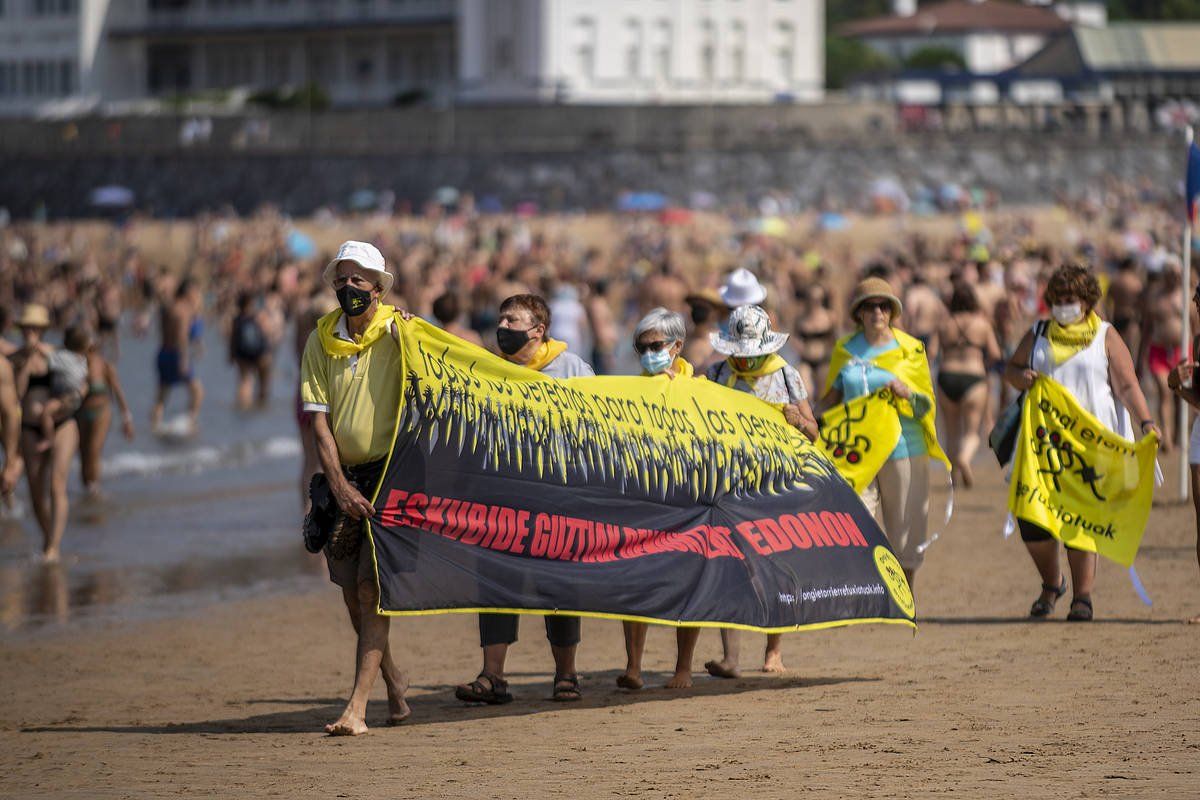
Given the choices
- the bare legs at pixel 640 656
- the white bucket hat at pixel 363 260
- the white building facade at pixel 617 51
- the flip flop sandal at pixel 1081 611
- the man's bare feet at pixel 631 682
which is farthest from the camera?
the white building facade at pixel 617 51

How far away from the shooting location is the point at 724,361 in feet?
26.4

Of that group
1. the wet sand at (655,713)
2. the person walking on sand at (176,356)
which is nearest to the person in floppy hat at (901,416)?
the wet sand at (655,713)

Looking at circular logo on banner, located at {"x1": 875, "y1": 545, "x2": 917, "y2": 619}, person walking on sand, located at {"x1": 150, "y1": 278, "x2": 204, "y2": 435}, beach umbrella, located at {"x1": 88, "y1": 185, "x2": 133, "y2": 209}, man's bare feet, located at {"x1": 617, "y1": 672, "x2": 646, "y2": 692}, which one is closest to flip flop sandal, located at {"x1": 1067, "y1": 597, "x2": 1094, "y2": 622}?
circular logo on banner, located at {"x1": 875, "y1": 545, "x2": 917, "y2": 619}

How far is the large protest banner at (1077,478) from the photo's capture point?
853 cm

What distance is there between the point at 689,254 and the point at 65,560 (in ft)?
140

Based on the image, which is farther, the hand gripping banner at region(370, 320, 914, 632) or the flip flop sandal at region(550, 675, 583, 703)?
the flip flop sandal at region(550, 675, 583, 703)

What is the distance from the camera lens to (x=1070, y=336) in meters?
8.62

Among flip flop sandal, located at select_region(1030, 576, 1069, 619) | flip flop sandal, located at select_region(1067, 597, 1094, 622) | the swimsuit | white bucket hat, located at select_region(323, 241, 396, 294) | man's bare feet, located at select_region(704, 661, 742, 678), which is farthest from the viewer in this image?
the swimsuit

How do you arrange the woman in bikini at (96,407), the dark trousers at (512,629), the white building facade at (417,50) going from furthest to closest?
the white building facade at (417,50), the woman in bikini at (96,407), the dark trousers at (512,629)

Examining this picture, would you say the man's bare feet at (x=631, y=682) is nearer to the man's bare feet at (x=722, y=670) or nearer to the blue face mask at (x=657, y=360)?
the man's bare feet at (x=722, y=670)

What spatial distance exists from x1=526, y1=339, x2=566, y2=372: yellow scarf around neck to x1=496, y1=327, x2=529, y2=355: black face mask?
3.9 inches

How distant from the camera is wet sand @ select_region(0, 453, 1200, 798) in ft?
19.7

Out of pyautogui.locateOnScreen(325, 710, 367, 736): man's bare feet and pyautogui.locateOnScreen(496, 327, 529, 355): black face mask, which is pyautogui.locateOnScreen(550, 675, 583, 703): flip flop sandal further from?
pyautogui.locateOnScreen(496, 327, 529, 355): black face mask

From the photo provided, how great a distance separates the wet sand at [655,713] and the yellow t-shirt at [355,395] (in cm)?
103
